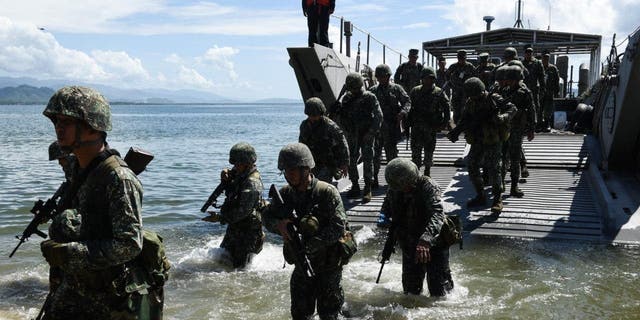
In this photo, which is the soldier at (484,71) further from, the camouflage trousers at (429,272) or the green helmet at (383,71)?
the camouflage trousers at (429,272)

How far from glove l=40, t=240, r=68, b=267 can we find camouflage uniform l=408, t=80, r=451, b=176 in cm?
712

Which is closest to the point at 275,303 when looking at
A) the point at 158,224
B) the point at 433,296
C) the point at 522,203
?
the point at 433,296

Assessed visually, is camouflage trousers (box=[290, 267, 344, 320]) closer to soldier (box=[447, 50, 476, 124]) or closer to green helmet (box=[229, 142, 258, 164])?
green helmet (box=[229, 142, 258, 164])

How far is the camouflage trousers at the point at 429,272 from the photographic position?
538 centimetres

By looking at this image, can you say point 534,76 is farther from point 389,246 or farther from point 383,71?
point 389,246

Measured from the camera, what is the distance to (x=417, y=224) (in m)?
5.30

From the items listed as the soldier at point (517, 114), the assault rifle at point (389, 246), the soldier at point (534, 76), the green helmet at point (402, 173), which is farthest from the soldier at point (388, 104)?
the green helmet at point (402, 173)

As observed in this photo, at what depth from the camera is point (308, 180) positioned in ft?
14.0

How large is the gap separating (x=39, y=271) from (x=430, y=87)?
5.76 meters

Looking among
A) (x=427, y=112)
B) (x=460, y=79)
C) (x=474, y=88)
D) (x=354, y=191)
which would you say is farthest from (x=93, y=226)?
(x=460, y=79)

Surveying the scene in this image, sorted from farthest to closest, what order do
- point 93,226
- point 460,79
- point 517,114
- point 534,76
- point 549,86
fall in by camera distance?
point 549,86, point 460,79, point 534,76, point 517,114, point 93,226

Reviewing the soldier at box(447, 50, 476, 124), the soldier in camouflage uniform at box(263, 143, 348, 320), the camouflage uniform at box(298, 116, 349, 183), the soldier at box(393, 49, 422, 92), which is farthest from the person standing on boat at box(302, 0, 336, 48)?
the soldier in camouflage uniform at box(263, 143, 348, 320)

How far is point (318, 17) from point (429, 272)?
7.03 meters

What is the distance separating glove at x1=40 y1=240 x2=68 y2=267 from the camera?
8.67ft
